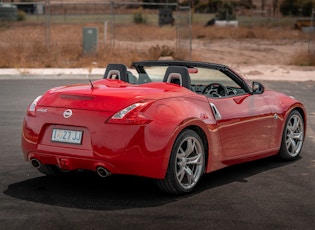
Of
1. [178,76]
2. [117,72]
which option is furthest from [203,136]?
[117,72]

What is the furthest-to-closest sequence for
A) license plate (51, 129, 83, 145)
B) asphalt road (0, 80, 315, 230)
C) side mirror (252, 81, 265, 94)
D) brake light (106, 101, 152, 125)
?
side mirror (252, 81, 265, 94) < license plate (51, 129, 83, 145) < brake light (106, 101, 152, 125) < asphalt road (0, 80, 315, 230)

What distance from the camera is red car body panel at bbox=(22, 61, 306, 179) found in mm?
7121

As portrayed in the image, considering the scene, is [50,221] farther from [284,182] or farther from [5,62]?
[5,62]

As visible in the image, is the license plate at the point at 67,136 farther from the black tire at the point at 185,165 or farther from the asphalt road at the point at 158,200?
the black tire at the point at 185,165

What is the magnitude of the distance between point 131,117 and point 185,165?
0.82m

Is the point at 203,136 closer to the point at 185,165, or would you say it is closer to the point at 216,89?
the point at 185,165

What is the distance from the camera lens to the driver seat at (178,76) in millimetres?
8086

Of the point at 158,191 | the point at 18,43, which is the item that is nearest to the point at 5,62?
the point at 18,43

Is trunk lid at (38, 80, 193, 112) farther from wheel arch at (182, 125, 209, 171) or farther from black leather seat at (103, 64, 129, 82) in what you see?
black leather seat at (103, 64, 129, 82)

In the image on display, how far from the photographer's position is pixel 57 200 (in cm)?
729

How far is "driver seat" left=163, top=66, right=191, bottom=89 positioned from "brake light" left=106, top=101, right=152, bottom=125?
99 centimetres

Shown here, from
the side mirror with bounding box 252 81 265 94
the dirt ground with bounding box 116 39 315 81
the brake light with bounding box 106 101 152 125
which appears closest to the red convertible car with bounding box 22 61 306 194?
the brake light with bounding box 106 101 152 125

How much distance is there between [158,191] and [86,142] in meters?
0.98

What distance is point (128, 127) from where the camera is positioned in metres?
7.10
